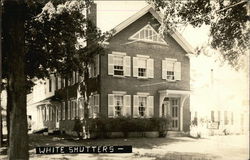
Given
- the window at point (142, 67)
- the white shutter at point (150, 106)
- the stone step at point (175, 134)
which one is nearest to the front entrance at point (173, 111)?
the stone step at point (175, 134)

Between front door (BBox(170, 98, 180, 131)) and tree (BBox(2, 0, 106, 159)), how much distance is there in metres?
4.45

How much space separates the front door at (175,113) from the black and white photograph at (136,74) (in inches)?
1.9

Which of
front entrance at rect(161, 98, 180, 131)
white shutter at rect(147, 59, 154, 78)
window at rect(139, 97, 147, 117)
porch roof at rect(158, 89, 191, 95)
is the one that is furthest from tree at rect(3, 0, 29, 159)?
white shutter at rect(147, 59, 154, 78)

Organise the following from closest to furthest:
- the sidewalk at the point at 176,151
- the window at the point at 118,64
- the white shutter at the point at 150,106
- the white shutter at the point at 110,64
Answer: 1. the sidewalk at the point at 176,151
2. the white shutter at the point at 150,106
3. the window at the point at 118,64
4. the white shutter at the point at 110,64

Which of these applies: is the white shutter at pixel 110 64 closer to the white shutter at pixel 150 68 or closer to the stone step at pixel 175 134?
the white shutter at pixel 150 68

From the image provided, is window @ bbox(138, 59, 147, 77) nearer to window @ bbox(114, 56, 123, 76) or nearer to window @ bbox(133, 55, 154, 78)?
window @ bbox(133, 55, 154, 78)

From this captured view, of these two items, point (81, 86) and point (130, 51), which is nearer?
point (130, 51)

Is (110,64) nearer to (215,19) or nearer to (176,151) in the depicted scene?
(176,151)

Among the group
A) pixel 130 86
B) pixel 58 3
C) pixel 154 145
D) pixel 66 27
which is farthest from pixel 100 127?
pixel 58 3

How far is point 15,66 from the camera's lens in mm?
9203

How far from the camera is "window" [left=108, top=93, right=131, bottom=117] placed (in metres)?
15.2

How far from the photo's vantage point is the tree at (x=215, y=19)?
10008mm

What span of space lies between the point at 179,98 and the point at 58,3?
7243 mm

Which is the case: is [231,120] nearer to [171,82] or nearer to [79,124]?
[171,82]
